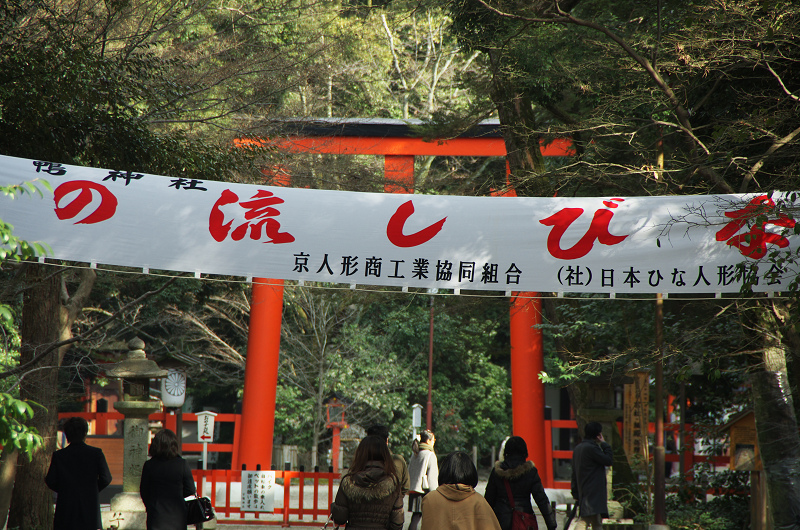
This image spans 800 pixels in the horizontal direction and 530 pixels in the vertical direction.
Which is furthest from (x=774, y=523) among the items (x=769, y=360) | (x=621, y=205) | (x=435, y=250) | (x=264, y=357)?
(x=264, y=357)

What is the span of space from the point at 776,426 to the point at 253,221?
16.6ft

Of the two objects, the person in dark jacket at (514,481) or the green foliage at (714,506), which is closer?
the person in dark jacket at (514,481)

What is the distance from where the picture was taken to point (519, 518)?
199 inches

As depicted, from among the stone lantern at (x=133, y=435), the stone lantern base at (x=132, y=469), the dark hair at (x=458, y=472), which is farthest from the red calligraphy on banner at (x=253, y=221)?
the stone lantern base at (x=132, y=469)

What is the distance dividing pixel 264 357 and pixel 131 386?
467cm

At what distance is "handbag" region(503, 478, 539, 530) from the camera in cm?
503

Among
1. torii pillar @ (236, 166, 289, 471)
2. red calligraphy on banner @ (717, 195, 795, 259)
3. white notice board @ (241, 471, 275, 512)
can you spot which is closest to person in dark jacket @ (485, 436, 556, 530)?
red calligraphy on banner @ (717, 195, 795, 259)

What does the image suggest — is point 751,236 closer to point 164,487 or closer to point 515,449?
point 515,449

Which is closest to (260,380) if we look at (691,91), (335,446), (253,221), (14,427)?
(335,446)

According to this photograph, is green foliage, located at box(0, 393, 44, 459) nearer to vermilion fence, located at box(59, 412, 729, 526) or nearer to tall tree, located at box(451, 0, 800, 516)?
tall tree, located at box(451, 0, 800, 516)

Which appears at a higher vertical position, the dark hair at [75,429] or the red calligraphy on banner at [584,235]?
the red calligraphy on banner at [584,235]

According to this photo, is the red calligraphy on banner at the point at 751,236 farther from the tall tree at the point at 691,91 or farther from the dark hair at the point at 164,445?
the dark hair at the point at 164,445

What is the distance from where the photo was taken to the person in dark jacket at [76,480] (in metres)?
5.43

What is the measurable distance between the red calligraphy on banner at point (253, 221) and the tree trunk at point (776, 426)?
439 centimetres
